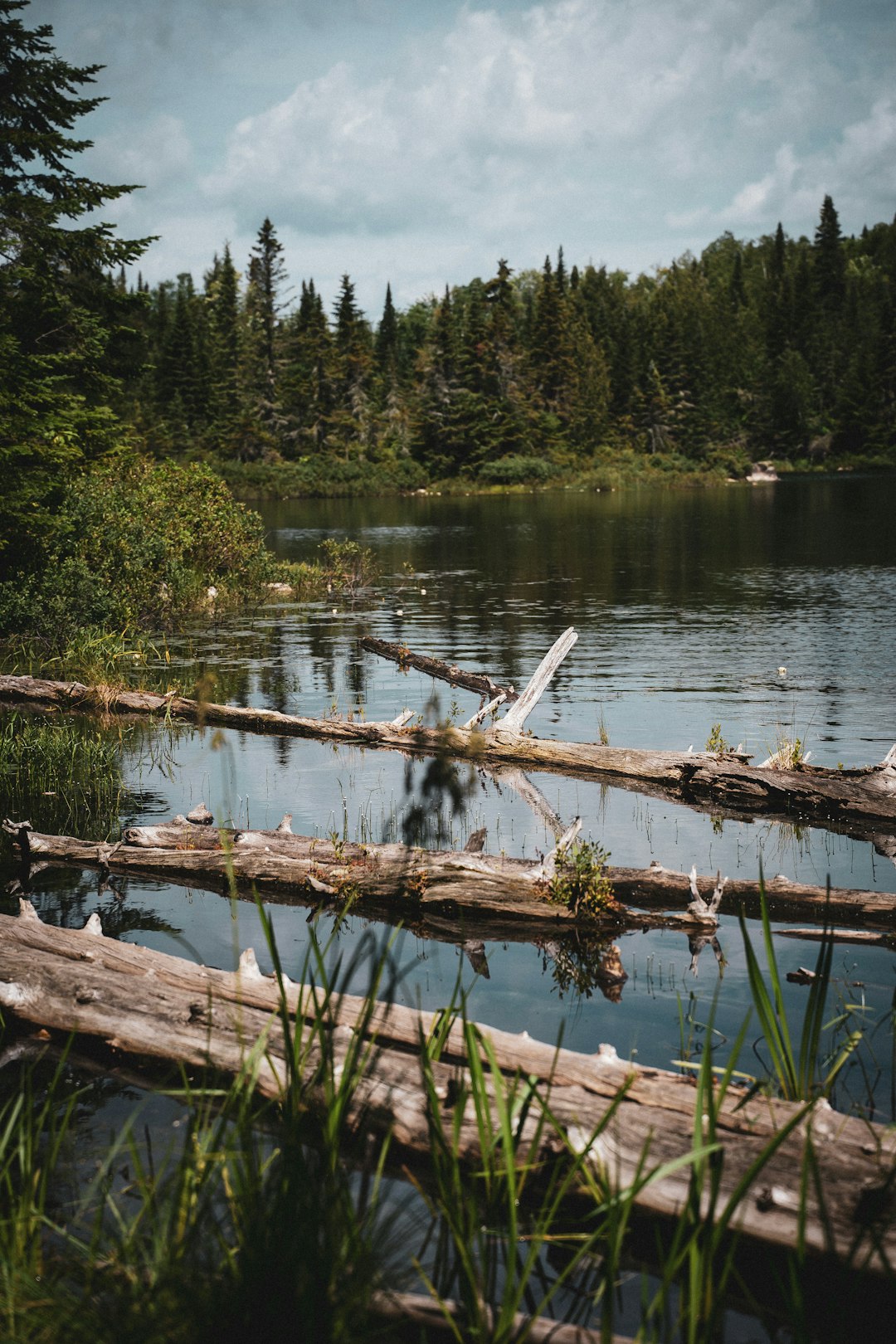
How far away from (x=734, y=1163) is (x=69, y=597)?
687 inches

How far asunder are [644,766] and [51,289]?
1526 cm

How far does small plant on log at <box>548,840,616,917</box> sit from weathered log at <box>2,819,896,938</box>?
0.16 ft

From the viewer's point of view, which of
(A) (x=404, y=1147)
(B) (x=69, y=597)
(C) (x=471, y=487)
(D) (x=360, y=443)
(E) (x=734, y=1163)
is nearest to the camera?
(E) (x=734, y=1163)

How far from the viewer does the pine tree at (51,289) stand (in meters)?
19.4

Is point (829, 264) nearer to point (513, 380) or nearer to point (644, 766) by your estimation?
point (513, 380)

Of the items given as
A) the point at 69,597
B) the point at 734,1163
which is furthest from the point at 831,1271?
the point at 69,597

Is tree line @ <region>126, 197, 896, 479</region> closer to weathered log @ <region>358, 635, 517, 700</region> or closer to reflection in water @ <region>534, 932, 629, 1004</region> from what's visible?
weathered log @ <region>358, 635, 517, 700</region>

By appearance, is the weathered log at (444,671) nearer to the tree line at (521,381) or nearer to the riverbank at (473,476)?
the tree line at (521,381)

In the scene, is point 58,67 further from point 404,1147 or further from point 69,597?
point 404,1147

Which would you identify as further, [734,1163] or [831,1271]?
[734,1163]

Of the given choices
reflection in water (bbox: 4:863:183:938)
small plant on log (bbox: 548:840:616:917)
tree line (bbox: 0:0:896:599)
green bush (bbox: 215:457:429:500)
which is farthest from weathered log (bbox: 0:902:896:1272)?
green bush (bbox: 215:457:429:500)

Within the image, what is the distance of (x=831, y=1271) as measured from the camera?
152 inches

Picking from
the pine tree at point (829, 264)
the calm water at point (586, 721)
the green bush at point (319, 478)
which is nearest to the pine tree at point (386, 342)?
the green bush at point (319, 478)

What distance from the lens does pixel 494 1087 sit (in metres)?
4.17
